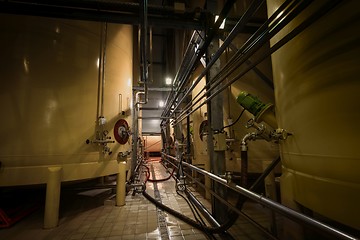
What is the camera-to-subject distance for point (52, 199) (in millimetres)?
2271

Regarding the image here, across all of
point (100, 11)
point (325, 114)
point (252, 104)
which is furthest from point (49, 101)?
point (325, 114)

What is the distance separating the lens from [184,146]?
15.6ft

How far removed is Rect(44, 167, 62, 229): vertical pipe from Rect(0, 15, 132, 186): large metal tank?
0.52 feet

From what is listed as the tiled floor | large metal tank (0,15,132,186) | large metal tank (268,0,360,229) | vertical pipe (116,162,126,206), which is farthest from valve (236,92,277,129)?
vertical pipe (116,162,126,206)

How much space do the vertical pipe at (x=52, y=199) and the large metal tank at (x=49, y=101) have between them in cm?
16

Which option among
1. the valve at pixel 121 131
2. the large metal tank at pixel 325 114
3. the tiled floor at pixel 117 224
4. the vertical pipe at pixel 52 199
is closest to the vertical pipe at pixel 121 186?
the tiled floor at pixel 117 224

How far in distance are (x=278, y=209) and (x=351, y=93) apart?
64 cm

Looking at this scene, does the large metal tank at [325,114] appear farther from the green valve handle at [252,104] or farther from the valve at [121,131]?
the valve at [121,131]

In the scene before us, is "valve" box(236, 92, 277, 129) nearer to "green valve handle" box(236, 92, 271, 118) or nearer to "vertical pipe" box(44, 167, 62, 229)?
"green valve handle" box(236, 92, 271, 118)

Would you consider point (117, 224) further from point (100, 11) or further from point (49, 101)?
point (100, 11)

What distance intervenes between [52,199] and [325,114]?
287 centimetres

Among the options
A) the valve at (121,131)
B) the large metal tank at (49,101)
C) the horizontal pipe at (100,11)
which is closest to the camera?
the horizontal pipe at (100,11)

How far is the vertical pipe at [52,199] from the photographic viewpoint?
7.36ft

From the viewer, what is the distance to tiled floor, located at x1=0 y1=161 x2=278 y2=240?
203cm
